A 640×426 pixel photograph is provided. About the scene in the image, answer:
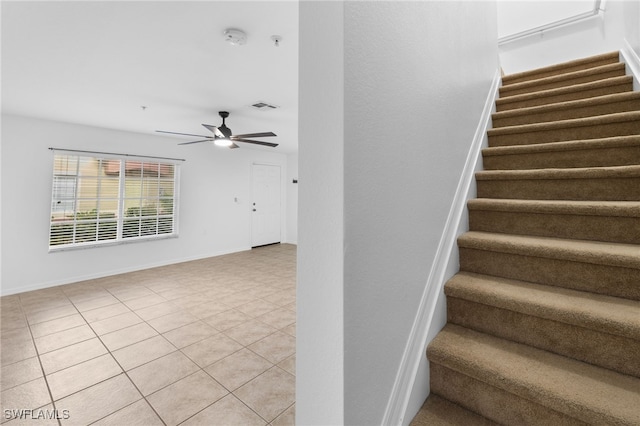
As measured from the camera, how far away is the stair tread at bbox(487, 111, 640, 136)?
1.63 metres

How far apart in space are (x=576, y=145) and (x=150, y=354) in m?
3.38

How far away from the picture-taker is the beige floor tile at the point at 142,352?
2.25 meters

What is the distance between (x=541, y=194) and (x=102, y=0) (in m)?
2.83

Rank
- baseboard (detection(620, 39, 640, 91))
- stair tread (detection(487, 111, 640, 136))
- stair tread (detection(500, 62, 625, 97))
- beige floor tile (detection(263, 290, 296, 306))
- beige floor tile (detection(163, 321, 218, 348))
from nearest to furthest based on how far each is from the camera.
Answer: stair tread (detection(487, 111, 640, 136)) → baseboard (detection(620, 39, 640, 91)) → stair tread (detection(500, 62, 625, 97)) → beige floor tile (detection(163, 321, 218, 348)) → beige floor tile (detection(263, 290, 296, 306))

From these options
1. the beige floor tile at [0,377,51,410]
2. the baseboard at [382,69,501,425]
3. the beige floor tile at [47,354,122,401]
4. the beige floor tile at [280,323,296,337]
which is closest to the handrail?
the baseboard at [382,69,501,425]

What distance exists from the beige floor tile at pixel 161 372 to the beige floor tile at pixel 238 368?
176 millimetres

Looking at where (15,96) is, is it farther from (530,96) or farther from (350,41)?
(530,96)

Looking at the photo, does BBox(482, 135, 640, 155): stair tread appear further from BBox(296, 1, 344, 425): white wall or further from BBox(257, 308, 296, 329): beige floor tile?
BBox(257, 308, 296, 329): beige floor tile

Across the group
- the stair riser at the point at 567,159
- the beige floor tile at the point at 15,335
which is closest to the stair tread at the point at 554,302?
the stair riser at the point at 567,159

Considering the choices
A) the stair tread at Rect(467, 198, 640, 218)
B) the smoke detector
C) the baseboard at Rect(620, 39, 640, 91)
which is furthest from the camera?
the smoke detector

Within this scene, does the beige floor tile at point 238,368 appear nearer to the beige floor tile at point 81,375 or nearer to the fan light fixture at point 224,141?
the beige floor tile at point 81,375

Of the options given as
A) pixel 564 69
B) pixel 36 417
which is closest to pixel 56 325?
pixel 36 417

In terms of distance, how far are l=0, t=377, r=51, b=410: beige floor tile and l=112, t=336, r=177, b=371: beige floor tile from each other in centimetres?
44

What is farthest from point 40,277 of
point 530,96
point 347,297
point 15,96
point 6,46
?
point 530,96
